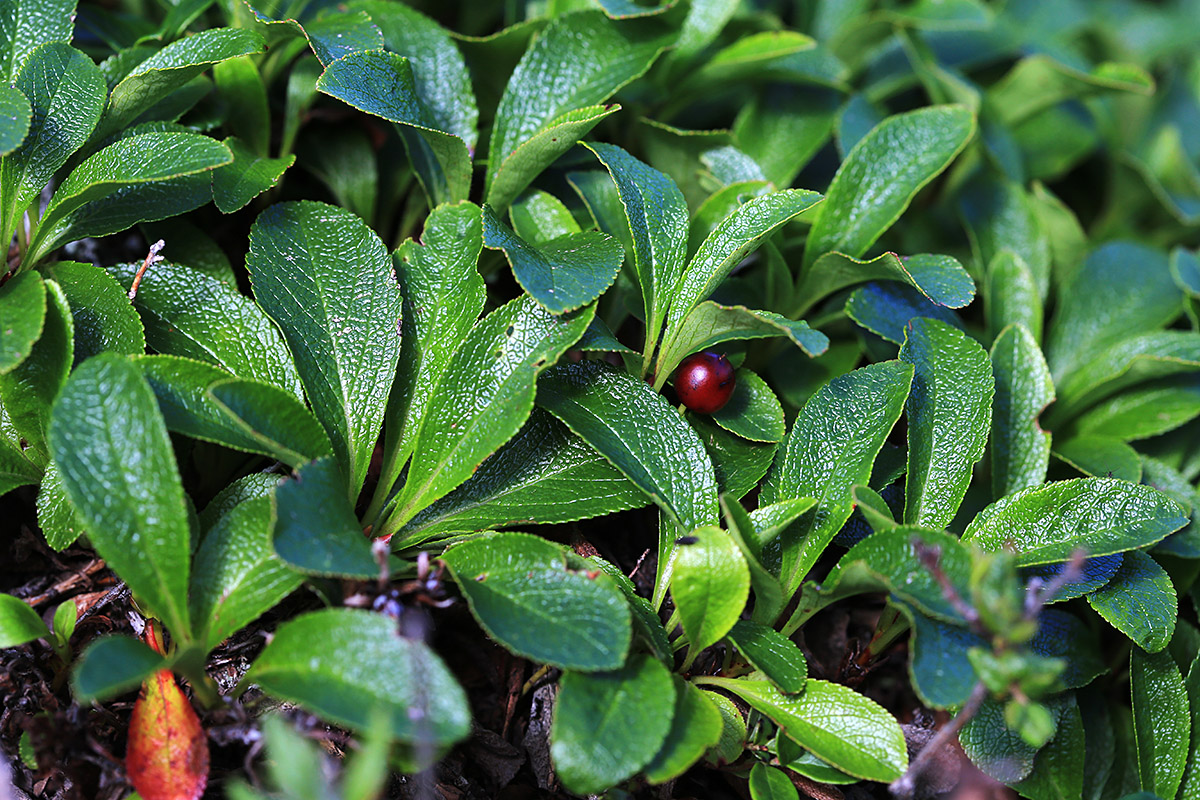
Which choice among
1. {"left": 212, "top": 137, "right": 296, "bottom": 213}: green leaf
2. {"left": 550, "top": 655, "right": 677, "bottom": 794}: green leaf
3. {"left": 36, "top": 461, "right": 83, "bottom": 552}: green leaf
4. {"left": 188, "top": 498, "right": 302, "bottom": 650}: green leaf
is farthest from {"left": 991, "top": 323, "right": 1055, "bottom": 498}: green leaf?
{"left": 36, "top": 461, "right": 83, "bottom": 552}: green leaf

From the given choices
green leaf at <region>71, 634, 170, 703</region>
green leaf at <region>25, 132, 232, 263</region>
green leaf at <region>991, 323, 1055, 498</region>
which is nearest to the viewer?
green leaf at <region>71, 634, 170, 703</region>

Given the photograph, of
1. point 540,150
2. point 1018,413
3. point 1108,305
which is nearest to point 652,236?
point 540,150

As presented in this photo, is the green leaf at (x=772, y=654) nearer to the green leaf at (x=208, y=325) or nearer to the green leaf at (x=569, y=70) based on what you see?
the green leaf at (x=208, y=325)

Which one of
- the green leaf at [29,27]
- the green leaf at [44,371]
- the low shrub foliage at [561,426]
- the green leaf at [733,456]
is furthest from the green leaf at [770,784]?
the green leaf at [29,27]

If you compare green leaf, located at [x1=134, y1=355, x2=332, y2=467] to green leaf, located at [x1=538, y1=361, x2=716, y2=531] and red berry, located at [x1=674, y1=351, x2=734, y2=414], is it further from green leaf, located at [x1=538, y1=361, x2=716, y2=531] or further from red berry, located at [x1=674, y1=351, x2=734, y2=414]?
red berry, located at [x1=674, y1=351, x2=734, y2=414]

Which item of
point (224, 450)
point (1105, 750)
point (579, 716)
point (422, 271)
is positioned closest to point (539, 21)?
point (422, 271)

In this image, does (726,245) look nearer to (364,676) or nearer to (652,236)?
(652,236)
